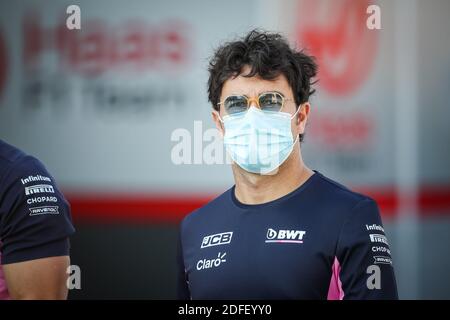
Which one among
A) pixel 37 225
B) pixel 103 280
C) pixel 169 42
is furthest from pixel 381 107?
pixel 37 225

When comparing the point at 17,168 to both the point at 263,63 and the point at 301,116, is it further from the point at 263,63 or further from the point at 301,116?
the point at 301,116

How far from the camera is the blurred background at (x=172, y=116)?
400cm

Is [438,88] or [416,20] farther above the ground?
[416,20]

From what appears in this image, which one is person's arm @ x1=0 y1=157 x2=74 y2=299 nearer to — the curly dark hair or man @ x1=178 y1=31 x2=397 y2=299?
man @ x1=178 y1=31 x2=397 y2=299

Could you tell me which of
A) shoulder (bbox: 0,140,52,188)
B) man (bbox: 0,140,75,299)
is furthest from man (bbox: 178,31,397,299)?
shoulder (bbox: 0,140,52,188)

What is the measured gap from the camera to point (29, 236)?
2.79m

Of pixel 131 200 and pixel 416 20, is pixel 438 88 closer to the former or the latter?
pixel 416 20

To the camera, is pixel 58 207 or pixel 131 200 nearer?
pixel 58 207

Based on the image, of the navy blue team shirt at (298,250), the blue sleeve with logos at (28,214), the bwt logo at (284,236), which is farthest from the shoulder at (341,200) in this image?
the blue sleeve with logos at (28,214)

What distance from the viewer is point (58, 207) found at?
2.91 metres

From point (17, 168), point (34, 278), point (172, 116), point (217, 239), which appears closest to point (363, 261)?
point (217, 239)

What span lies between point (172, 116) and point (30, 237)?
1.37 meters

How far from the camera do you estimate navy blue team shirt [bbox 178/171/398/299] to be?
266 centimetres

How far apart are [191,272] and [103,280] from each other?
1.25 metres
